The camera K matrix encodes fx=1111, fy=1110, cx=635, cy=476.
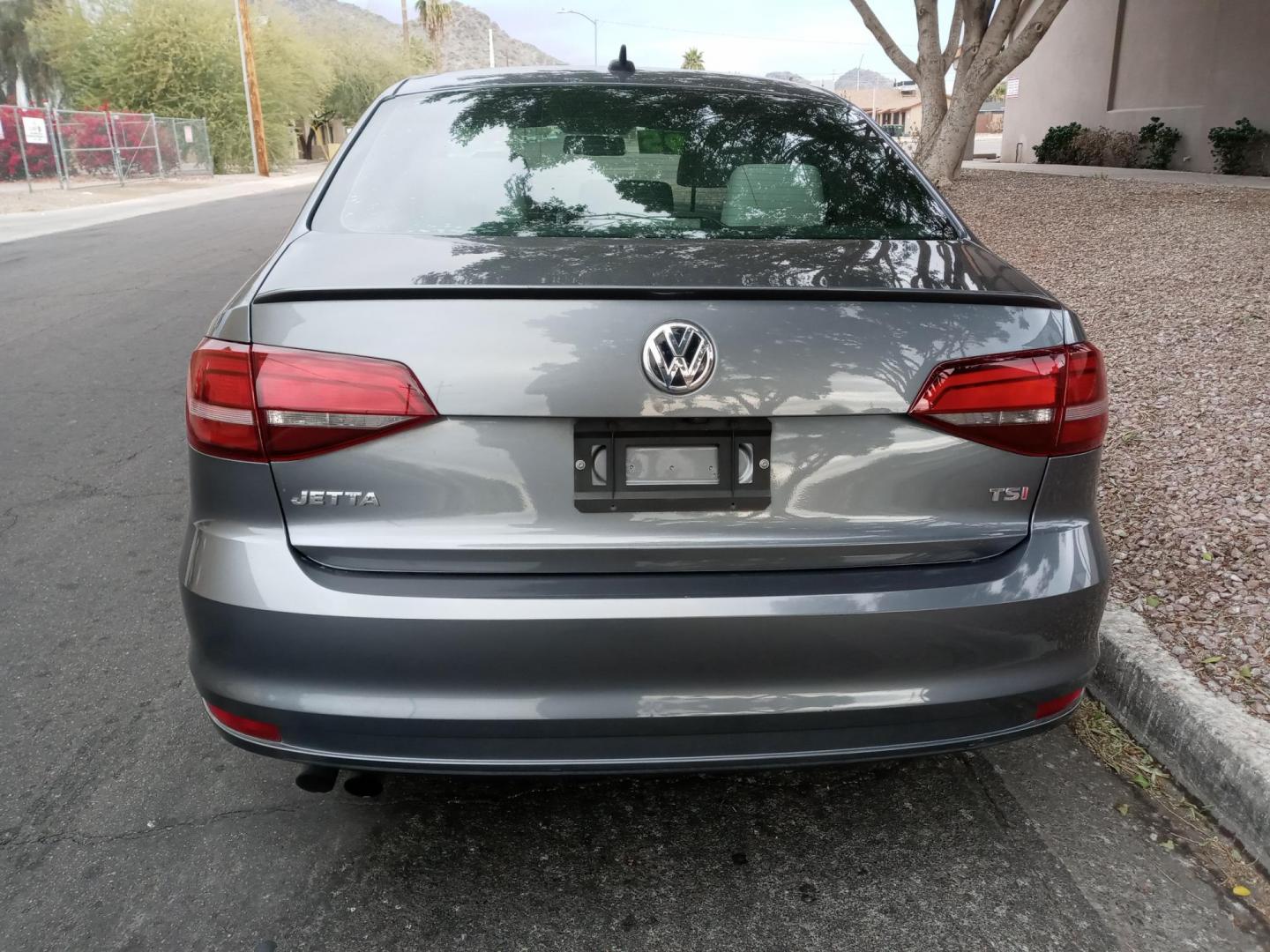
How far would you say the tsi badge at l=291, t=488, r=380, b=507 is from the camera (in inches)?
82.7

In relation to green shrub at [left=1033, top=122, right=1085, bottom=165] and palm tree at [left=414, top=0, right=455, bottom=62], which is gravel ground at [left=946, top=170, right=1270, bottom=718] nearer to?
green shrub at [left=1033, top=122, right=1085, bottom=165]

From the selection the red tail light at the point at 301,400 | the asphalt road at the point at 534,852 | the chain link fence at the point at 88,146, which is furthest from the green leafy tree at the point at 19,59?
the red tail light at the point at 301,400

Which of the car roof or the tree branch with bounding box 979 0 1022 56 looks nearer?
the car roof

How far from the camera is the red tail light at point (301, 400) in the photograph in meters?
2.06

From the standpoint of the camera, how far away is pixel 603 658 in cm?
209

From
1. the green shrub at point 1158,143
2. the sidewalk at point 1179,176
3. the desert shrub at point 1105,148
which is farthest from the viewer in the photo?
the desert shrub at point 1105,148

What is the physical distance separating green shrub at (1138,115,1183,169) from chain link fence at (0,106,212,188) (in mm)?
25755

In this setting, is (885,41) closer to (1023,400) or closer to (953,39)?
(953,39)

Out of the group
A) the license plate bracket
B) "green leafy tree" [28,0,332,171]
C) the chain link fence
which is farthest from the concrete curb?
"green leafy tree" [28,0,332,171]

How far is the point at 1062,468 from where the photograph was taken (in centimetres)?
228

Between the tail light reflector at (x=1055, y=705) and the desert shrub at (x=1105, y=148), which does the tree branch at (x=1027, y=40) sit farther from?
the tail light reflector at (x=1055, y=705)

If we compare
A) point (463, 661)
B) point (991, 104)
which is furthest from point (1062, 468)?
point (991, 104)

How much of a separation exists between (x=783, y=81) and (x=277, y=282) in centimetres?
203

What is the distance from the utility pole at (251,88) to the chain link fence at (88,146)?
2.23m
